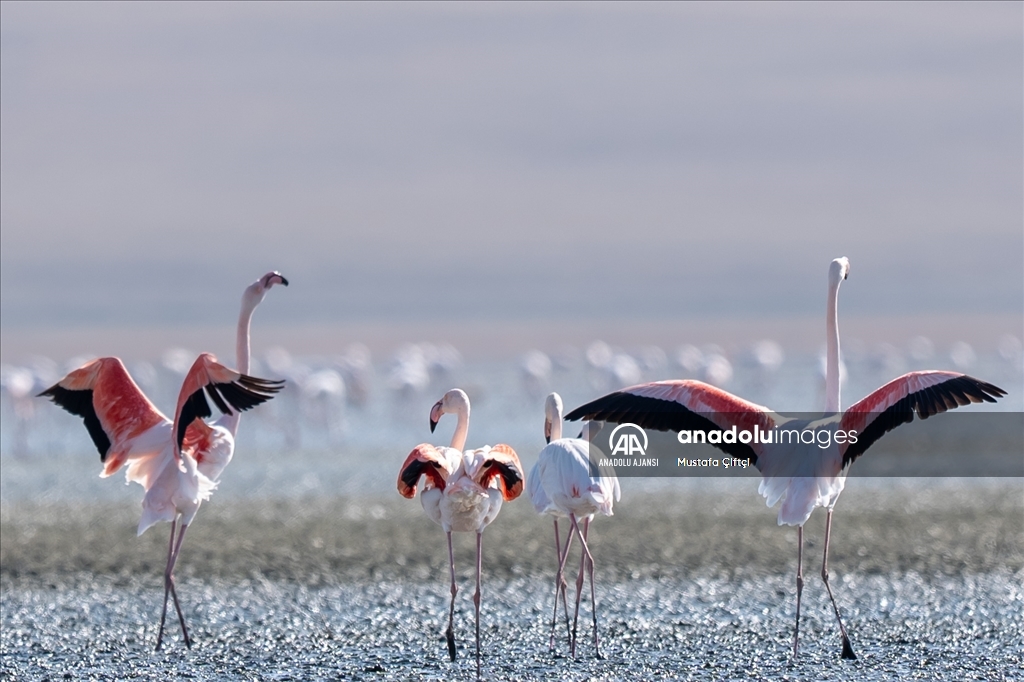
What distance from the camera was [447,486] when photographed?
777 cm

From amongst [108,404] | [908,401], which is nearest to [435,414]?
[108,404]

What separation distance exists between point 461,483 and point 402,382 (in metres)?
21.9

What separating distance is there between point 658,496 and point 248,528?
4744mm

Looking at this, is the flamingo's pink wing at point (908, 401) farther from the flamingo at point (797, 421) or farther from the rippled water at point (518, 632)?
the rippled water at point (518, 632)

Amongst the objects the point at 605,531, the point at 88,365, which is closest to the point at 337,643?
the point at 88,365

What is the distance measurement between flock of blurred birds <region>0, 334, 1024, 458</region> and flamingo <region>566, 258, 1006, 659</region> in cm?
1670

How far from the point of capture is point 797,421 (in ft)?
26.4

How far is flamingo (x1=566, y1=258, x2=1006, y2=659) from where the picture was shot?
748cm

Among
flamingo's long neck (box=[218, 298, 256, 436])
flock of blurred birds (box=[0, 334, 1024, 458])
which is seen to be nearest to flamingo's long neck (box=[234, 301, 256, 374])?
flamingo's long neck (box=[218, 298, 256, 436])

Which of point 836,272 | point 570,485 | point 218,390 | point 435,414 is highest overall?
point 836,272

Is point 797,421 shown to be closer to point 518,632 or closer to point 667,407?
point 667,407

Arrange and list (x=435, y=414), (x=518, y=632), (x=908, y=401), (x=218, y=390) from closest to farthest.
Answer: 1. (x=908, y=401)
2. (x=218, y=390)
3. (x=435, y=414)
4. (x=518, y=632)

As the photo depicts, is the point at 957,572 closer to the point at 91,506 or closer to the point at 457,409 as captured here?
the point at 457,409

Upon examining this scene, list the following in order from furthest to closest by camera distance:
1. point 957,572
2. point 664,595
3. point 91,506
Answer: point 91,506, point 957,572, point 664,595
